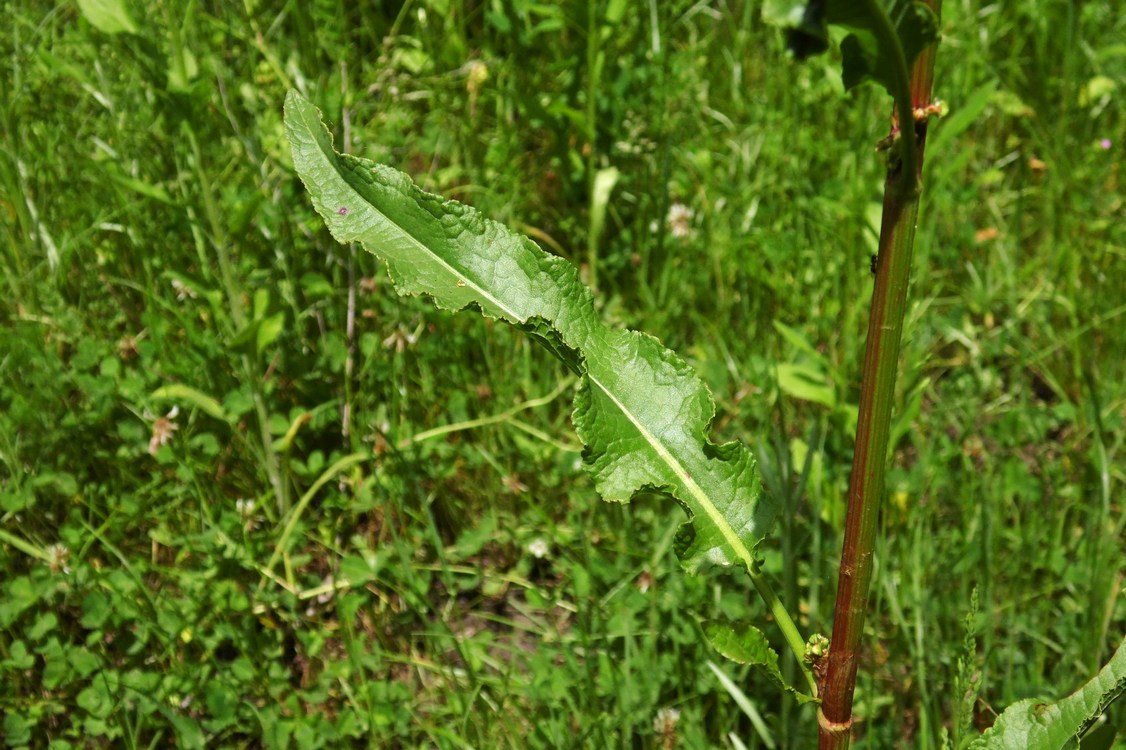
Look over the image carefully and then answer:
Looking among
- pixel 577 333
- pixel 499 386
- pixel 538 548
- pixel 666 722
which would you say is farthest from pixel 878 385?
pixel 499 386

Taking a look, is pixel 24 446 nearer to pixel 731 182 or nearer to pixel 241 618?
pixel 241 618

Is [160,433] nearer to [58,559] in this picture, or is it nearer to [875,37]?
[58,559]

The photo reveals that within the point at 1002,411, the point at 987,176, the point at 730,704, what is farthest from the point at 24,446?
the point at 987,176

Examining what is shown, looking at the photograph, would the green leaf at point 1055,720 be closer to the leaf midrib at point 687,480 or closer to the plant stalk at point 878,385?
the plant stalk at point 878,385

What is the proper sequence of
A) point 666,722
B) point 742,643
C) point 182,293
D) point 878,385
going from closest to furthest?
1. point 878,385
2. point 742,643
3. point 666,722
4. point 182,293


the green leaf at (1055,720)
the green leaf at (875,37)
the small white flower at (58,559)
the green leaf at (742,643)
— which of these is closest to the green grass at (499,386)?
the small white flower at (58,559)
